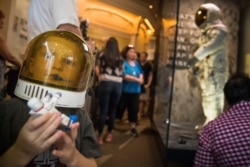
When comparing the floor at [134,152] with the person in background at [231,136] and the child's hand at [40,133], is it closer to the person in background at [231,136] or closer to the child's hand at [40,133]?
the person in background at [231,136]

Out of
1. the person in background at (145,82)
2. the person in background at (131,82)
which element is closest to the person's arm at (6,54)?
the person in background at (131,82)

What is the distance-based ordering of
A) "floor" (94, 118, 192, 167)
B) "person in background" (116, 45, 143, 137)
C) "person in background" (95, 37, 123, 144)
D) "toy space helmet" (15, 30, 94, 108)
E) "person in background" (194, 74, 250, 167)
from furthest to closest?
"person in background" (116, 45, 143, 137) → "person in background" (95, 37, 123, 144) → "floor" (94, 118, 192, 167) → "person in background" (194, 74, 250, 167) → "toy space helmet" (15, 30, 94, 108)

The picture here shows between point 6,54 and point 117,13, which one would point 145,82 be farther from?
point 6,54

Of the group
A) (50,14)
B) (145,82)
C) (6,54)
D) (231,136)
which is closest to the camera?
(50,14)

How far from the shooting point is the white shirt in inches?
42.9

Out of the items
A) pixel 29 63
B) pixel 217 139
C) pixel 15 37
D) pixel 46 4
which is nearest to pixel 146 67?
pixel 15 37

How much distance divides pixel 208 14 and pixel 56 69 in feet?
9.01

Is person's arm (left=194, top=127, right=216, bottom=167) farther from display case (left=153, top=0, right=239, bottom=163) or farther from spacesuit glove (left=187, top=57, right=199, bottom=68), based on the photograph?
spacesuit glove (left=187, top=57, right=199, bottom=68)

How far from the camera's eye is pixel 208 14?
10.4 ft

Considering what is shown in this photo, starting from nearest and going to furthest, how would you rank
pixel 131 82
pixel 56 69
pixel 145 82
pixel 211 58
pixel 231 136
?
1. pixel 56 69
2. pixel 231 136
3. pixel 211 58
4. pixel 131 82
5. pixel 145 82

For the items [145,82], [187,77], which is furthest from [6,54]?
[145,82]

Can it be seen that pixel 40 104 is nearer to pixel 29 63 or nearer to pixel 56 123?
pixel 56 123

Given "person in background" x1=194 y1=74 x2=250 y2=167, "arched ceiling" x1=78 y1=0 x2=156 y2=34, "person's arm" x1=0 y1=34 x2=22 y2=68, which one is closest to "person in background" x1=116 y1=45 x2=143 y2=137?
"arched ceiling" x1=78 y1=0 x2=156 y2=34

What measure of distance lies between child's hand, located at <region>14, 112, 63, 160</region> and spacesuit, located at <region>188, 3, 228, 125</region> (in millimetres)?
2714
